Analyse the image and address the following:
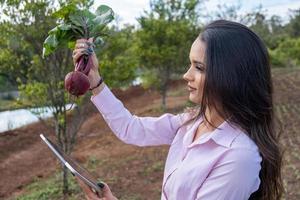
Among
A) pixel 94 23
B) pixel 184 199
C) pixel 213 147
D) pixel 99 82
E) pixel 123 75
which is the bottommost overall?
pixel 123 75

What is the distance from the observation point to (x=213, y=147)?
153 centimetres

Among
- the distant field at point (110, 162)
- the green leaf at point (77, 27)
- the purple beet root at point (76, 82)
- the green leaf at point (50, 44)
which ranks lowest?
the distant field at point (110, 162)

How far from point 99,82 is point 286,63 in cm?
2938

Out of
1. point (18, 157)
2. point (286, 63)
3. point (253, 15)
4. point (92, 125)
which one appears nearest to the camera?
point (18, 157)


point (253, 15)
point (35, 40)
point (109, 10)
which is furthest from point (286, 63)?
point (109, 10)

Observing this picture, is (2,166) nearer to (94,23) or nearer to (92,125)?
(92,125)

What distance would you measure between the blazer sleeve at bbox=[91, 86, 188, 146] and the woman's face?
355 millimetres

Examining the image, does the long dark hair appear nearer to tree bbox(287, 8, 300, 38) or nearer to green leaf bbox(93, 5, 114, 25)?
green leaf bbox(93, 5, 114, 25)

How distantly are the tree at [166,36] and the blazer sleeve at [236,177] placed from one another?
12.3 meters

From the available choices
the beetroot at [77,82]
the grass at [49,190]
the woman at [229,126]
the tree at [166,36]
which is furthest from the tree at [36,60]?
the tree at [166,36]

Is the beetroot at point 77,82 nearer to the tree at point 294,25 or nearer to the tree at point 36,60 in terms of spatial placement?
the tree at point 36,60

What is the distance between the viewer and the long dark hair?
145 centimetres

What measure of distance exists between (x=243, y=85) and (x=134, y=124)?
57 cm

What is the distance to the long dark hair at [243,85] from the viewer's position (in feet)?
4.77
